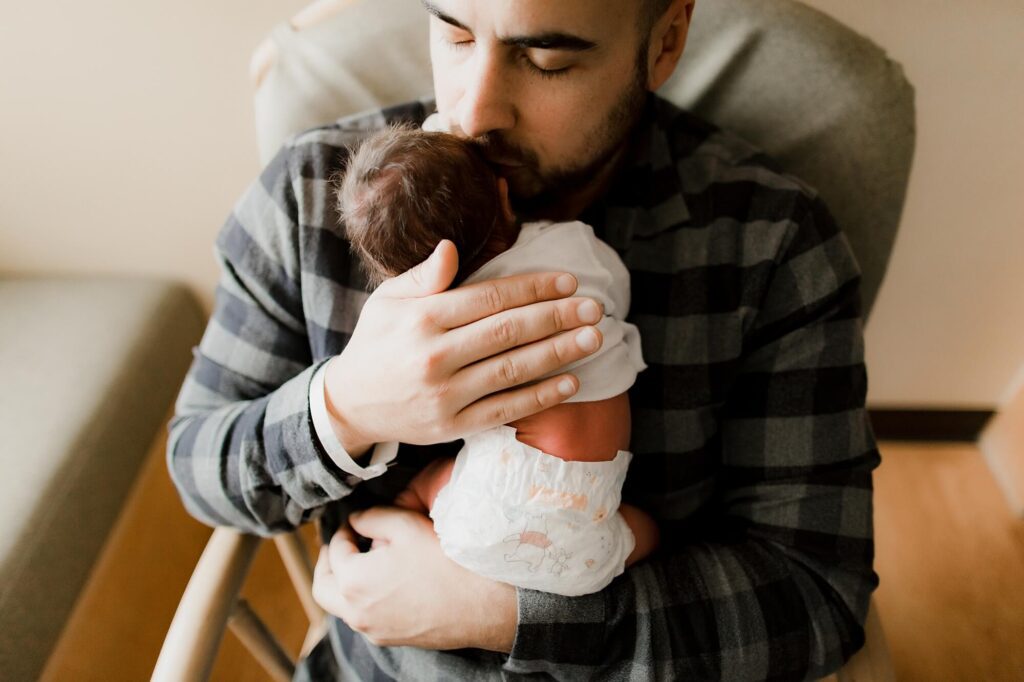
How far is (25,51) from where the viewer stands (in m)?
1.12

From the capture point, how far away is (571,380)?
0.69 meters

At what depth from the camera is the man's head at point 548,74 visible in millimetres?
704

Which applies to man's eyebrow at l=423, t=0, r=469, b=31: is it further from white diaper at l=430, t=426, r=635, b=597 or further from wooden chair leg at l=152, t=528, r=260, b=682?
wooden chair leg at l=152, t=528, r=260, b=682

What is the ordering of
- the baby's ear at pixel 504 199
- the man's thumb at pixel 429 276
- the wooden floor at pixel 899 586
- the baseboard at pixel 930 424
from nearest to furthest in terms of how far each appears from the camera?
the man's thumb at pixel 429 276, the baby's ear at pixel 504 199, the wooden floor at pixel 899 586, the baseboard at pixel 930 424

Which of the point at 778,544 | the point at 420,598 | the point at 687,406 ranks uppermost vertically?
the point at 687,406

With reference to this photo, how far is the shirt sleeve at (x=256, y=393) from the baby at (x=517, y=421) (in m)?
0.17

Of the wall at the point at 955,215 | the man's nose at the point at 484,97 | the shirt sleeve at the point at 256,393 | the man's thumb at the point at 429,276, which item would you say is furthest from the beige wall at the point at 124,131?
the wall at the point at 955,215

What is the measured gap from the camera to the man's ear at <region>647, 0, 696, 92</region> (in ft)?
2.62

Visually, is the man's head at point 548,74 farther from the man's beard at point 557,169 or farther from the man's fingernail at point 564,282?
the man's fingernail at point 564,282

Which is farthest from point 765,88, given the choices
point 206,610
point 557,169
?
point 206,610

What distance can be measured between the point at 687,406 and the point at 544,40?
0.48 m

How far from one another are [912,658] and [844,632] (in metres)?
0.90

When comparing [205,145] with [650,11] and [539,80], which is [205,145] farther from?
[650,11]

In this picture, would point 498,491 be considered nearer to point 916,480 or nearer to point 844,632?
point 844,632
